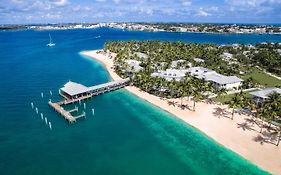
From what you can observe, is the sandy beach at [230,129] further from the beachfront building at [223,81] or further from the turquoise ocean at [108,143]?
the beachfront building at [223,81]

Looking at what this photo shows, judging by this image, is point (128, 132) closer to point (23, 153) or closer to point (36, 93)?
point (23, 153)

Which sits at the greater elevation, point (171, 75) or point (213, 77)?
point (213, 77)

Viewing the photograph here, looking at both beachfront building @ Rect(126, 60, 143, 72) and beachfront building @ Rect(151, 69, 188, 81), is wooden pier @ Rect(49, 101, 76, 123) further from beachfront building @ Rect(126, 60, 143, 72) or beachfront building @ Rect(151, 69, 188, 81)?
beachfront building @ Rect(126, 60, 143, 72)

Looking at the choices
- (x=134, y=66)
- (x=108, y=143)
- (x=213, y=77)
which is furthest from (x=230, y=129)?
(x=134, y=66)

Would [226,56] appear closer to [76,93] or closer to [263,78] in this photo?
[263,78]

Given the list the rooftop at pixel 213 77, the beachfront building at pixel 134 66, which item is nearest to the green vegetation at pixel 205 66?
the beachfront building at pixel 134 66

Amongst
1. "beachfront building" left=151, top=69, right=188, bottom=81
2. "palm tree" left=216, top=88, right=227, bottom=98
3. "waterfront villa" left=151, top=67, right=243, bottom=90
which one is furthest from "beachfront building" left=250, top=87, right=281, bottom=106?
"beachfront building" left=151, top=69, right=188, bottom=81
